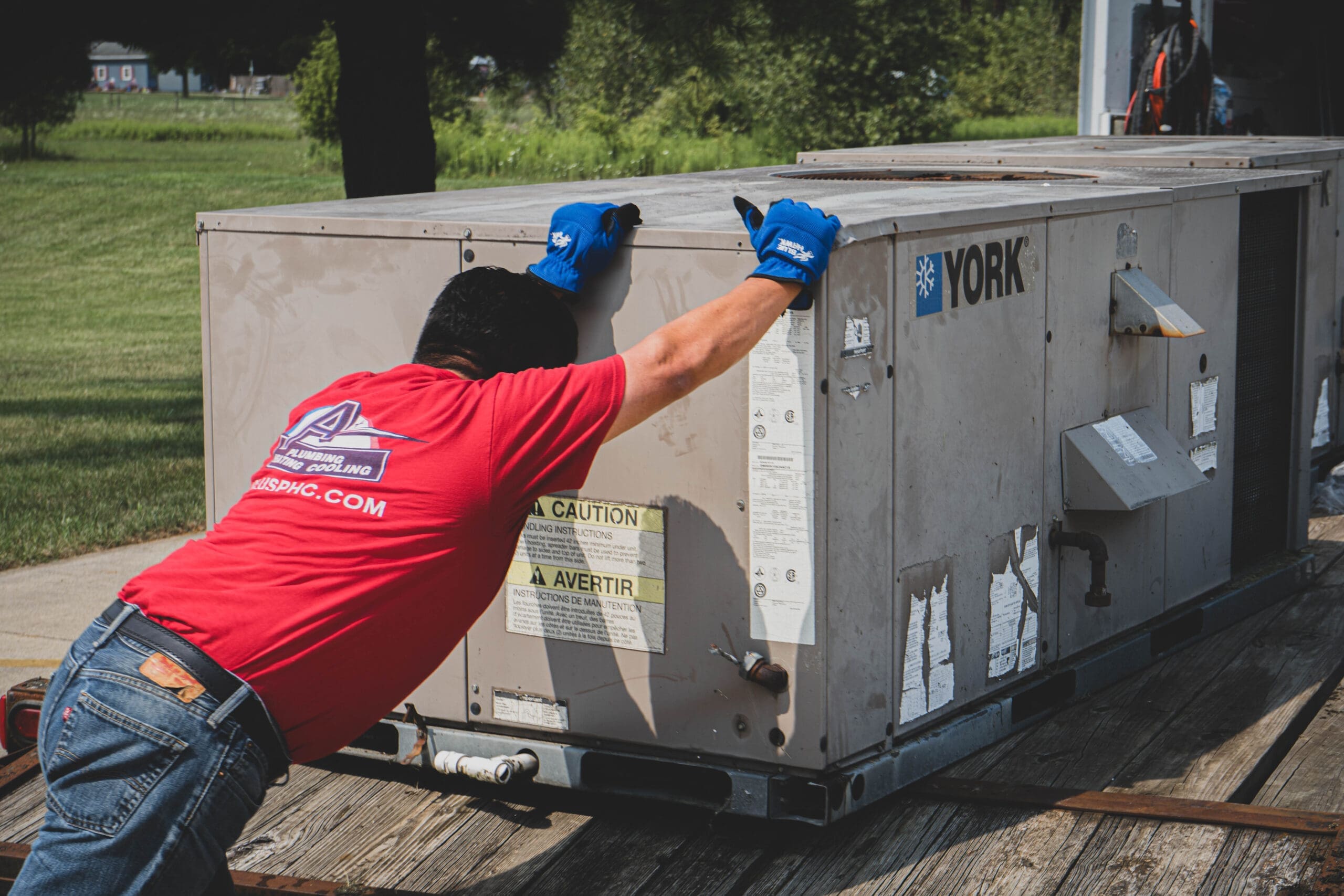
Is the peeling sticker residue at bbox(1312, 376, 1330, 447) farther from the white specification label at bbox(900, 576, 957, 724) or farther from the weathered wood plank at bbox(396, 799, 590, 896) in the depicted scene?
the weathered wood plank at bbox(396, 799, 590, 896)

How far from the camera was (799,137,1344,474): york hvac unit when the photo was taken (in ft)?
18.5

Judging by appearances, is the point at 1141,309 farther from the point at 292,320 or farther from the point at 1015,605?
the point at 292,320

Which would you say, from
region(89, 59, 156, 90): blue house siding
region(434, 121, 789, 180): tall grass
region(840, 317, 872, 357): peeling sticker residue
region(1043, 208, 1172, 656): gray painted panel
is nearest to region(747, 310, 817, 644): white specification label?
region(840, 317, 872, 357): peeling sticker residue

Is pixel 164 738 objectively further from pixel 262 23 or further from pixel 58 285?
pixel 58 285

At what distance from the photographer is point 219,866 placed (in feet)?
8.99

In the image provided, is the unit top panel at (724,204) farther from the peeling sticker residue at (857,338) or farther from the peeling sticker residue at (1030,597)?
the peeling sticker residue at (1030,597)

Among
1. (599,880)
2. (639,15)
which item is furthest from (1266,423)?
(639,15)

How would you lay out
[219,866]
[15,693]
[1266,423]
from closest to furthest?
[219,866] → [15,693] → [1266,423]

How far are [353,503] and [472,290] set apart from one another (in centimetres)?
56

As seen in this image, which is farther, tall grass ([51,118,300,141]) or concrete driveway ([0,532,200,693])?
tall grass ([51,118,300,141])

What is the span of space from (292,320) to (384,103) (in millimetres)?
5513

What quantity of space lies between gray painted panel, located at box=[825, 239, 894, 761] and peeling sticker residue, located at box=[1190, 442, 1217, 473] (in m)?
1.75

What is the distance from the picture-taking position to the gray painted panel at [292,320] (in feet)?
12.4

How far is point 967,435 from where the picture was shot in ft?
12.5
